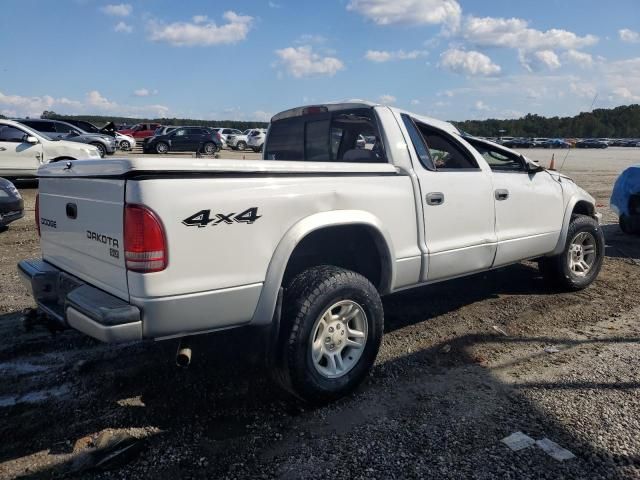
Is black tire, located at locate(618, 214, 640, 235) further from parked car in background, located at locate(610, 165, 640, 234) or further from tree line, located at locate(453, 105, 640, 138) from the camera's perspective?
tree line, located at locate(453, 105, 640, 138)

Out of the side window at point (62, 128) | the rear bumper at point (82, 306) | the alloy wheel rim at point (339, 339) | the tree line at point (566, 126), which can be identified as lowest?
the alloy wheel rim at point (339, 339)

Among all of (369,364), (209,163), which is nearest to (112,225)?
(209,163)

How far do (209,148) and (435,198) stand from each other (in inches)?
→ 1069

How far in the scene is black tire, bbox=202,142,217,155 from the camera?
95.8 feet

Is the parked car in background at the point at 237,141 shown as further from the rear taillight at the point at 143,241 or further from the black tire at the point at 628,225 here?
the rear taillight at the point at 143,241

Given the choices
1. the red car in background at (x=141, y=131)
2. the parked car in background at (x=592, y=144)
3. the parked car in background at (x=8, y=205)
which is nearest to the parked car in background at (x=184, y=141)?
the red car in background at (x=141, y=131)

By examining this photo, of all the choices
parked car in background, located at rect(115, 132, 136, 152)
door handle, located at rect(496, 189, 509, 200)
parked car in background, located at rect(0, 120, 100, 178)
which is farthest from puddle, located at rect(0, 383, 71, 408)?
parked car in background, located at rect(115, 132, 136, 152)

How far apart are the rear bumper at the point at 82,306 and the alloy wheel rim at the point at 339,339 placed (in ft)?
3.67

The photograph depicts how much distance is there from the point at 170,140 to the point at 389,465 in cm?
2912

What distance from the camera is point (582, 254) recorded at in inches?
219

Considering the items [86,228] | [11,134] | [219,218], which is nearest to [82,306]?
[86,228]

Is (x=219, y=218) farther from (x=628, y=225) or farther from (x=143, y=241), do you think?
(x=628, y=225)

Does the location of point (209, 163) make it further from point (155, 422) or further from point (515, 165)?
point (515, 165)

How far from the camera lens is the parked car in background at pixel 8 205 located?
7.48 meters
